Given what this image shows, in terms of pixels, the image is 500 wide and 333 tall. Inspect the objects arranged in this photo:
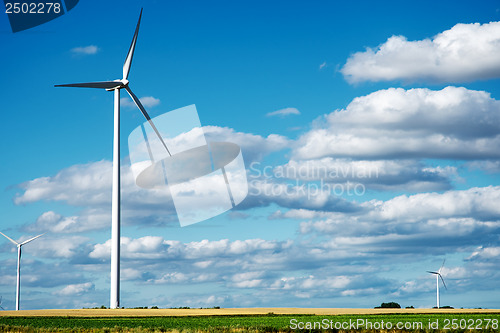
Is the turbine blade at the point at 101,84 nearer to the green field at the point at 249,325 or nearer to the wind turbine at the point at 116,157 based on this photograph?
the wind turbine at the point at 116,157

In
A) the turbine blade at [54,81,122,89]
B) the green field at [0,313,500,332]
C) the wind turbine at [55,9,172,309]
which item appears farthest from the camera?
the turbine blade at [54,81,122,89]

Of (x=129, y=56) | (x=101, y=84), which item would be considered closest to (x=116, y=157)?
(x=101, y=84)

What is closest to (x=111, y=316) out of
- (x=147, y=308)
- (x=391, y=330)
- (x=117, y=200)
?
(x=117, y=200)

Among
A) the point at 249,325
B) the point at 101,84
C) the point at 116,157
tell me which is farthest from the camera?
the point at 101,84

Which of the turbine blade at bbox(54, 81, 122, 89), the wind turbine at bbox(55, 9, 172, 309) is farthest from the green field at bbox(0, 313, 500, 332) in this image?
the turbine blade at bbox(54, 81, 122, 89)

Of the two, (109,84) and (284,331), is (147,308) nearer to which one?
(109,84)

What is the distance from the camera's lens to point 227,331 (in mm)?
53031

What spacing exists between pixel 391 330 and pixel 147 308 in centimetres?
6367

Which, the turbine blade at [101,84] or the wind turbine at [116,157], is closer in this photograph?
the wind turbine at [116,157]

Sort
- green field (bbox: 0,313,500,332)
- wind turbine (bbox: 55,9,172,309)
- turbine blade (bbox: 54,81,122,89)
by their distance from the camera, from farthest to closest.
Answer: turbine blade (bbox: 54,81,122,89), wind turbine (bbox: 55,9,172,309), green field (bbox: 0,313,500,332)

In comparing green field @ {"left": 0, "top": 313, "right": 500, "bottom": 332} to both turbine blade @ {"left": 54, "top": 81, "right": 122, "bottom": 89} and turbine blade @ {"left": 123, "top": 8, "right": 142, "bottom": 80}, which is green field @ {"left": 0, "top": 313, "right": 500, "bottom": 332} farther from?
turbine blade @ {"left": 123, "top": 8, "right": 142, "bottom": 80}

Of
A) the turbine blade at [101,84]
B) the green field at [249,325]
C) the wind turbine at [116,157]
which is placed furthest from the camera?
the turbine blade at [101,84]

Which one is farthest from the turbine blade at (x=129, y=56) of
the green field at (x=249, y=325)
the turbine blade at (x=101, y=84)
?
the green field at (x=249, y=325)

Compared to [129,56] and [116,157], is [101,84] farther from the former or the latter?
[116,157]
